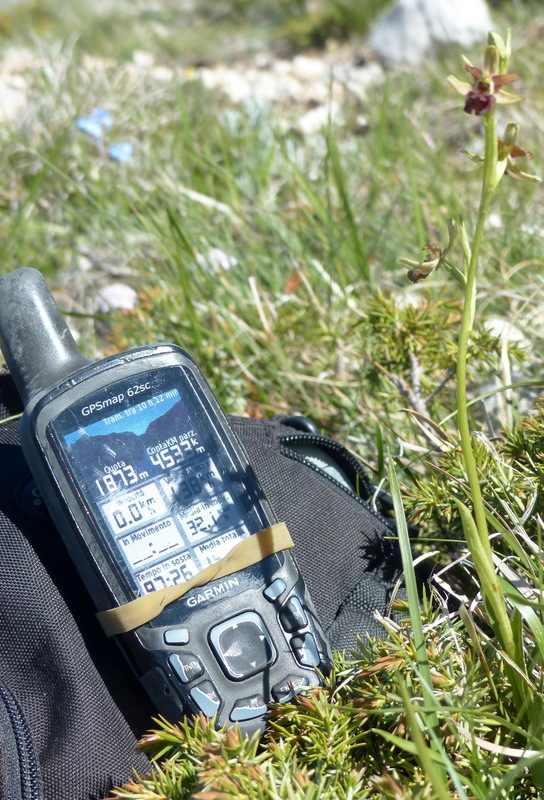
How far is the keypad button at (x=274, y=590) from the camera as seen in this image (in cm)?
134

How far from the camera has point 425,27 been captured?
221 inches

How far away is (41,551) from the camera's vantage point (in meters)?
1.41

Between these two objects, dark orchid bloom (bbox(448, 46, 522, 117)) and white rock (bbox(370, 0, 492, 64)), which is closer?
dark orchid bloom (bbox(448, 46, 522, 117))

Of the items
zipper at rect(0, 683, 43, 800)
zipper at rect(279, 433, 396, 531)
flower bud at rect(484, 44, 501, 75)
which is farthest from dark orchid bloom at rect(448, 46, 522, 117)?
zipper at rect(0, 683, 43, 800)

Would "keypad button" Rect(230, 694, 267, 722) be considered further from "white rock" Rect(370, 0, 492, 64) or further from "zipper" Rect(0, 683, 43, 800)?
"white rock" Rect(370, 0, 492, 64)

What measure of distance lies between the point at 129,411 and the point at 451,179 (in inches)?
80.2

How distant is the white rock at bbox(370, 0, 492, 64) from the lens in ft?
18.0

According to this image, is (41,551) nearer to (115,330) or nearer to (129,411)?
(129,411)

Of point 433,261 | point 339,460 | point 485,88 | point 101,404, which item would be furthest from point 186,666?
point 485,88

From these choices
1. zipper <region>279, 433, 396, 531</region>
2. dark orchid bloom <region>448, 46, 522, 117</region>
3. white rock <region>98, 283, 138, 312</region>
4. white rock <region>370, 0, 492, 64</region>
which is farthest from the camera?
white rock <region>370, 0, 492, 64</region>

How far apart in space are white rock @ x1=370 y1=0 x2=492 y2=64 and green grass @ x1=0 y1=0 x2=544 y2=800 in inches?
45.5

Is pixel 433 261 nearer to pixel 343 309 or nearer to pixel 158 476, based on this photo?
pixel 158 476

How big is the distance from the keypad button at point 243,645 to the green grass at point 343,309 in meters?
0.13

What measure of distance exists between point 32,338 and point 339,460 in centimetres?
73
